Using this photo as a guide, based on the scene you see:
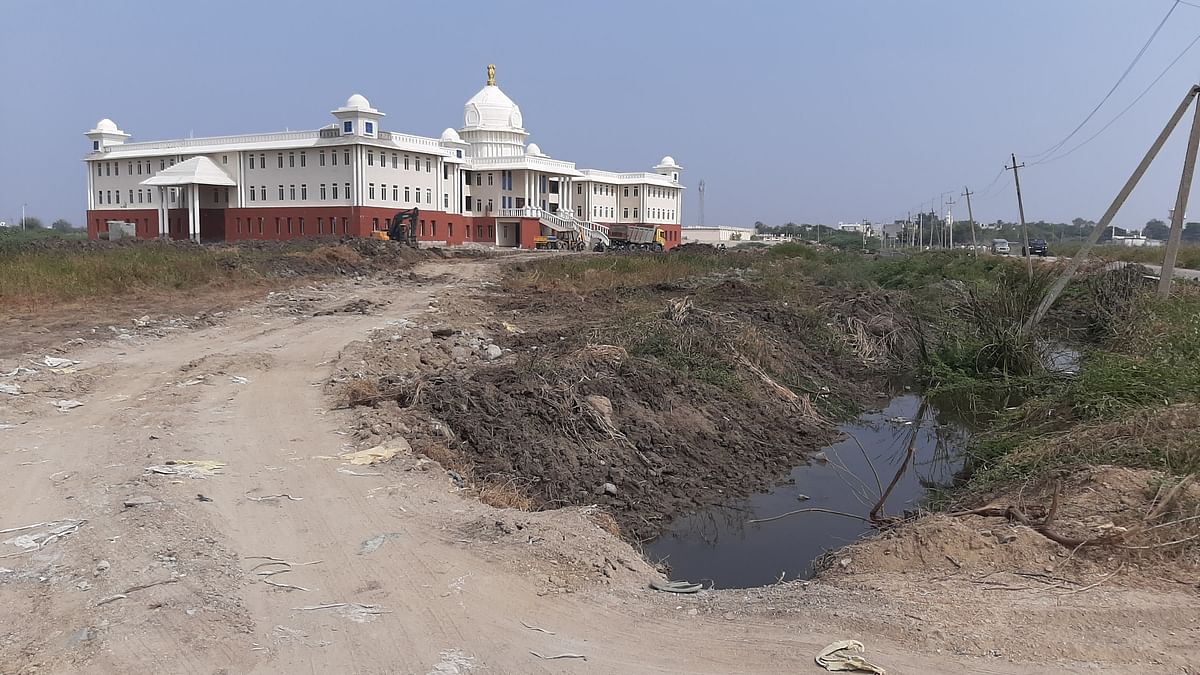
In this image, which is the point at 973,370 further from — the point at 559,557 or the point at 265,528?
the point at 265,528

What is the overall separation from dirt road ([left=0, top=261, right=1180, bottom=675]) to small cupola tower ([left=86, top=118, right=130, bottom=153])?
2407 inches

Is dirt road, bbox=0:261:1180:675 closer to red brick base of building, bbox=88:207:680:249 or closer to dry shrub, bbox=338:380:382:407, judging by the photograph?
dry shrub, bbox=338:380:382:407

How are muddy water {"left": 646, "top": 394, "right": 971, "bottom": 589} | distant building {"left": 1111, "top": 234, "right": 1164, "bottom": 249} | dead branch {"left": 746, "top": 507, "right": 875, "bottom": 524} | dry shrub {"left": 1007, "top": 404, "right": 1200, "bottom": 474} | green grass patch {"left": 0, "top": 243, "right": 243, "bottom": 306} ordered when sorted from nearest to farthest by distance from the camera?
dry shrub {"left": 1007, "top": 404, "right": 1200, "bottom": 474} < muddy water {"left": 646, "top": 394, "right": 971, "bottom": 589} < dead branch {"left": 746, "top": 507, "right": 875, "bottom": 524} < green grass patch {"left": 0, "top": 243, "right": 243, "bottom": 306} < distant building {"left": 1111, "top": 234, "right": 1164, "bottom": 249}

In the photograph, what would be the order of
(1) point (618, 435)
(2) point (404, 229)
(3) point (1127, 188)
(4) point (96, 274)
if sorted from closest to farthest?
(1) point (618, 435)
(3) point (1127, 188)
(4) point (96, 274)
(2) point (404, 229)

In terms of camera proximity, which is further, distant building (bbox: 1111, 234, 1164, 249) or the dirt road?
distant building (bbox: 1111, 234, 1164, 249)

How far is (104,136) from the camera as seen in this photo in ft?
199

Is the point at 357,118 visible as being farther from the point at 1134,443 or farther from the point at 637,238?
the point at 1134,443

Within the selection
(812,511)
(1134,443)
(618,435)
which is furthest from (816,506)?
(1134,443)

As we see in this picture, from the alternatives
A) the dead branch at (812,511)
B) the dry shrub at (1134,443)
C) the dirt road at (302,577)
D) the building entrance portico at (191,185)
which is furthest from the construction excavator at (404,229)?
the dry shrub at (1134,443)

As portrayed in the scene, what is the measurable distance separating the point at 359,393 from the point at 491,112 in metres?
58.5

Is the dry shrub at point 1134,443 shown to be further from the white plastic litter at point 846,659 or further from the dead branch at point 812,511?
the white plastic litter at point 846,659

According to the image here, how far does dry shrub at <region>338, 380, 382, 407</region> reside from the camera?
9812 millimetres

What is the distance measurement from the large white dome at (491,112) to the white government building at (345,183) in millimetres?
95

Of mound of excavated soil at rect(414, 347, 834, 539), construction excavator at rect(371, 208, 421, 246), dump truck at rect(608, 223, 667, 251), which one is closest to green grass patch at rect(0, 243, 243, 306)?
mound of excavated soil at rect(414, 347, 834, 539)
